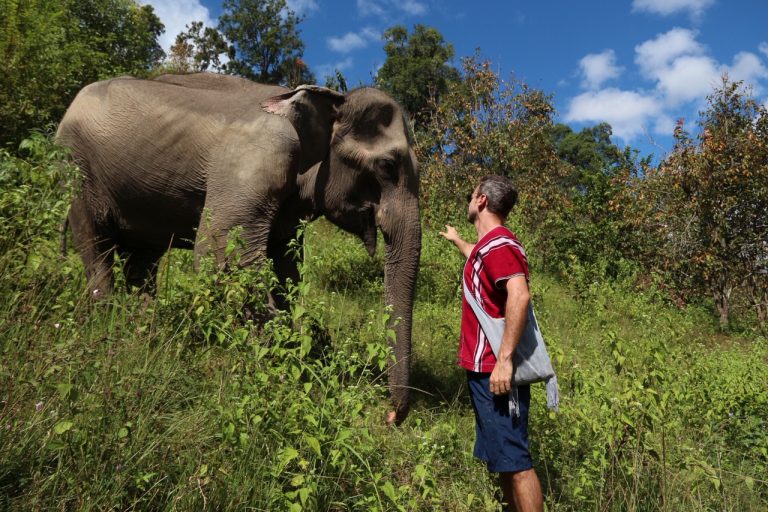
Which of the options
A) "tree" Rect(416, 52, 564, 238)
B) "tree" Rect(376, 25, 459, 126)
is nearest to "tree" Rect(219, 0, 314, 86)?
"tree" Rect(376, 25, 459, 126)

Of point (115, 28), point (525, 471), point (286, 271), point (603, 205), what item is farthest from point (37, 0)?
point (525, 471)

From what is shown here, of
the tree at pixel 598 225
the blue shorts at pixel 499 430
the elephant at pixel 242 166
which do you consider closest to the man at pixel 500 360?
the blue shorts at pixel 499 430

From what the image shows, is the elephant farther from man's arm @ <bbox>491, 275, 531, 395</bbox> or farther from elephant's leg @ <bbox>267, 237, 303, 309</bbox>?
man's arm @ <bbox>491, 275, 531, 395</bbox>

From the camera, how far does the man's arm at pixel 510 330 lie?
9.20 feet

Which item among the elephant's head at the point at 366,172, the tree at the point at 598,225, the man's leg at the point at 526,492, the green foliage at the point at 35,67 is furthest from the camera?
the tree at the point at 598,225

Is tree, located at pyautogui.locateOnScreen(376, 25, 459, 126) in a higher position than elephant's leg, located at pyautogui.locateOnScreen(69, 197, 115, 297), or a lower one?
higher

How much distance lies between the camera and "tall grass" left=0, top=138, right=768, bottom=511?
7.82 feet

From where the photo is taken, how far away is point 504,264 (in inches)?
113

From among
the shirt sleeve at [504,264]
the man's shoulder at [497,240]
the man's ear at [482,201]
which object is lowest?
the shirt sleeve at [504,264]

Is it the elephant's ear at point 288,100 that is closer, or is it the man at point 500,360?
the man at point 500,360

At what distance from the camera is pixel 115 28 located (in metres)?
23.5

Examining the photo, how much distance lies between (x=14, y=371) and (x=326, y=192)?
2.99 m

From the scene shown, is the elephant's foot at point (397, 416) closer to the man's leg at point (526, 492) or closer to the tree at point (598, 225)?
the man's leg at point (526, 492)

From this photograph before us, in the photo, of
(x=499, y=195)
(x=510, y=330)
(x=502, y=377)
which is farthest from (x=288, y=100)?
(x=502, y=377)
